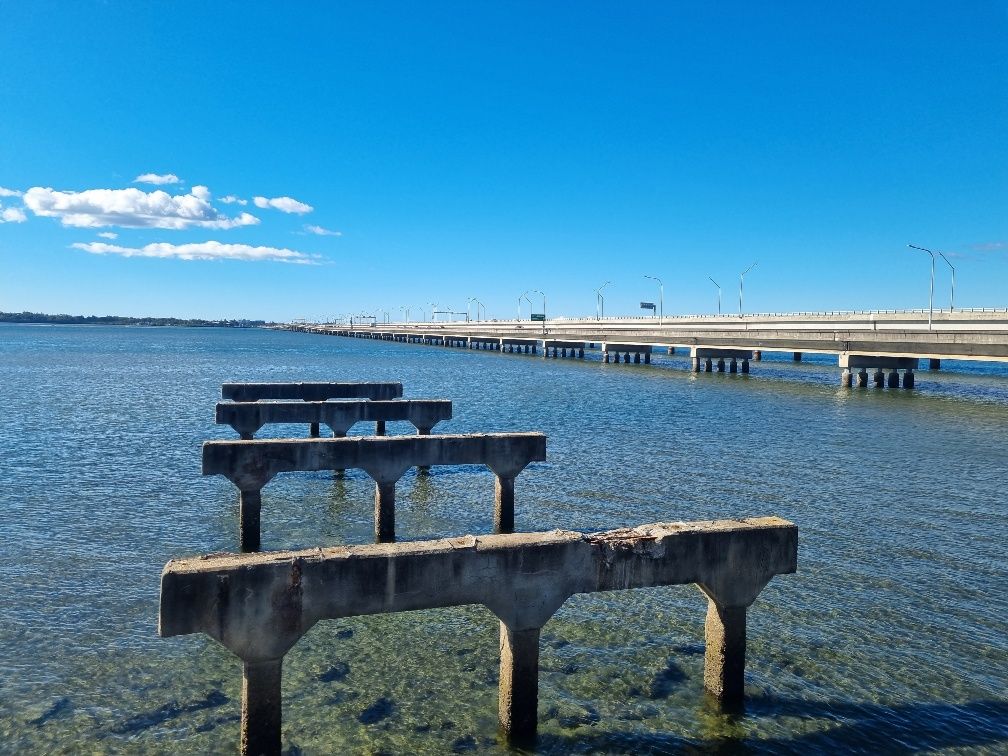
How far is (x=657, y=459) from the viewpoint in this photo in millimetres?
27047

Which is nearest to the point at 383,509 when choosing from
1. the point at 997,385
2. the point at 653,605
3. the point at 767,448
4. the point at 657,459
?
the point at 653,605

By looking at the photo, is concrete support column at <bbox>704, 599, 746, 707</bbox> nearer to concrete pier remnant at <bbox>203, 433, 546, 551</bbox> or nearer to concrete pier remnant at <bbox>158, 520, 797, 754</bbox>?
concrete pier remnant at <bbox>158, 520, 797, 754</bbox>

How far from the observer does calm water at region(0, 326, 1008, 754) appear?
370 inches

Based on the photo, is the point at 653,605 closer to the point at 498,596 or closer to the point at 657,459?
the point at 498,596

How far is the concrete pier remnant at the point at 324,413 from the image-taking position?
21656 millimetres

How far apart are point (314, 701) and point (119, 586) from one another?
19.6ft

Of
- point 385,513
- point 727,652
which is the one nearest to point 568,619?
point 727,652

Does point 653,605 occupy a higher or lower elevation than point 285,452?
lower

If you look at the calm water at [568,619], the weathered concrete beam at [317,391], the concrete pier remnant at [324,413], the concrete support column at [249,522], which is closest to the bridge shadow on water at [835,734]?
the calm water at [568,619]

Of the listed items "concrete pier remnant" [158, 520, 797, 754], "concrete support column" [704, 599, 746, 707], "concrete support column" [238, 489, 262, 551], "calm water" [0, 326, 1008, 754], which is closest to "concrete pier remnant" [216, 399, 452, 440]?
"calm water" [0, 326, 1008, 754]

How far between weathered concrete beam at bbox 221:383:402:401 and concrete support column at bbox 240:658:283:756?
1947 cm

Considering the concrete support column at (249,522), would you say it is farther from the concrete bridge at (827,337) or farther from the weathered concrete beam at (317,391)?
the concrete bridge at (827,337)

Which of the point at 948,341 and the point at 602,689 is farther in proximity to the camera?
the point at 948,341

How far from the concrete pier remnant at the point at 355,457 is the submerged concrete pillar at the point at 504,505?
16.9 inches
